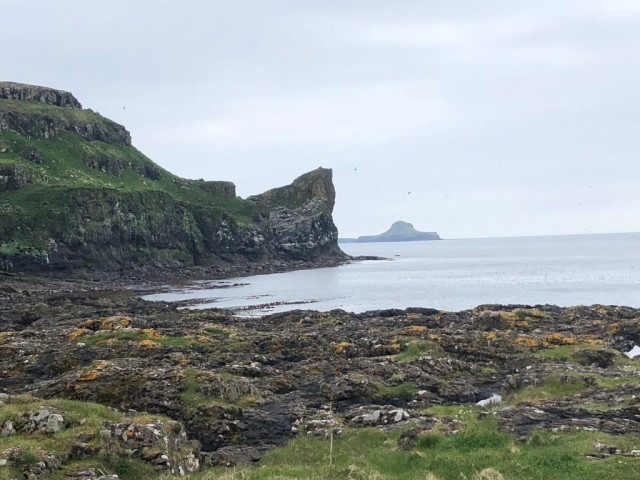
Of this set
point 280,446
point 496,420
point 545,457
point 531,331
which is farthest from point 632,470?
point 531,331

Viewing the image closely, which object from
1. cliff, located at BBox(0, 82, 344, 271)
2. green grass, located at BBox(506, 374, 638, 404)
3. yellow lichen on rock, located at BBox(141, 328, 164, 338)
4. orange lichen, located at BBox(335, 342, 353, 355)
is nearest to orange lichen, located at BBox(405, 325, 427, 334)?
orange lichen, located at BBox(335, 342, 353, 355)

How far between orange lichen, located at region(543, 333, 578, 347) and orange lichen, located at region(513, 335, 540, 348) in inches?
30.0

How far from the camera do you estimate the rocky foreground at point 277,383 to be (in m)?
17.8

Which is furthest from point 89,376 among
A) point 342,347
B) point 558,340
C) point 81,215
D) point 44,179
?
point 44,179

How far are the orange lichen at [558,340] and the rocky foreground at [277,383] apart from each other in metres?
0.09

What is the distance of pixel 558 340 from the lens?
135ft

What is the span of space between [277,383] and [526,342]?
68.7 feet

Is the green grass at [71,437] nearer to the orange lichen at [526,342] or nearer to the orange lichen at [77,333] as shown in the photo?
the orange lichen at [77,333]

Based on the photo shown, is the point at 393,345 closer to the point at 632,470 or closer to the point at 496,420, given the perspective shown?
the point at 496,420

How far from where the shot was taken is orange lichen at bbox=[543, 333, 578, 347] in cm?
4053

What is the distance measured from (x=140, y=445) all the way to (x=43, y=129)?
199m

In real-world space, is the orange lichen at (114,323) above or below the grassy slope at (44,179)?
below

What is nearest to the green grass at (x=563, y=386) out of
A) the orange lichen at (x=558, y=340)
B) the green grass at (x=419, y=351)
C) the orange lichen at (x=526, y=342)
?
the green grass at (x=419, y=351)

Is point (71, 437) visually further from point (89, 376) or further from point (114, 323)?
point (114, 323)
